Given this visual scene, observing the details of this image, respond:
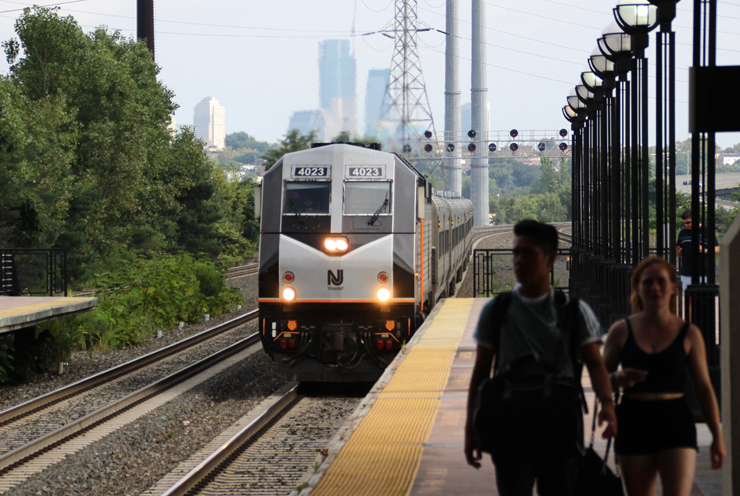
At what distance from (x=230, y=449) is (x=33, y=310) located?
6504 mm

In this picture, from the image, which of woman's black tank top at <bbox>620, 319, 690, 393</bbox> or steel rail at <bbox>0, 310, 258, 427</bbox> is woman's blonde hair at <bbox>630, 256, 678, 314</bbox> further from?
steel rail at <bbox>0, 310, 258, 427</bbox>

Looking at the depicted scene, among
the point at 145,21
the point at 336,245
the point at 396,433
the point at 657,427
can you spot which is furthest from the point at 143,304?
the point at 145,21

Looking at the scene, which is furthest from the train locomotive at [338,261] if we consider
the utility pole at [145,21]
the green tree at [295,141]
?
the green tree at [295,141]

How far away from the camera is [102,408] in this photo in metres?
12.5

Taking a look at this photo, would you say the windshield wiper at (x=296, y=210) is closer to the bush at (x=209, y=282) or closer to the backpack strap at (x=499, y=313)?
the backpack strap at (x=499, y=313)

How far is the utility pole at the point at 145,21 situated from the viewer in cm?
5153

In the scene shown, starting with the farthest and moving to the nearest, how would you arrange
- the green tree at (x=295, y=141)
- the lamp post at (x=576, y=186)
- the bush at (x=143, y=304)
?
the green tree at (x=295, y=141) < the lamp post at (x=576, y=186) < the bush at (x=143, y=304)

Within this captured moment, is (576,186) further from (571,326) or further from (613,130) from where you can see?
(571,326)

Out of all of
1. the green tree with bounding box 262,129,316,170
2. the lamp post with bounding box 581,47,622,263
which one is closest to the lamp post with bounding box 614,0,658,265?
the lamp post with bounding box 581,47,622,263

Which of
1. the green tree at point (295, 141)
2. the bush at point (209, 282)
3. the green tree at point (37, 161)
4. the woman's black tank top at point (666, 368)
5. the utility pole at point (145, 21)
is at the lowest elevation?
the bush at point (209, 282)

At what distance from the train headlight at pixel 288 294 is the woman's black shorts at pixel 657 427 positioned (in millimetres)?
9500

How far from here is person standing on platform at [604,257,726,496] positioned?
4.32 metres

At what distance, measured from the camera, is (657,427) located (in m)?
4.34

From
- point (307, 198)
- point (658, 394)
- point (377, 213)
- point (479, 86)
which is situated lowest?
point (658, 394)
